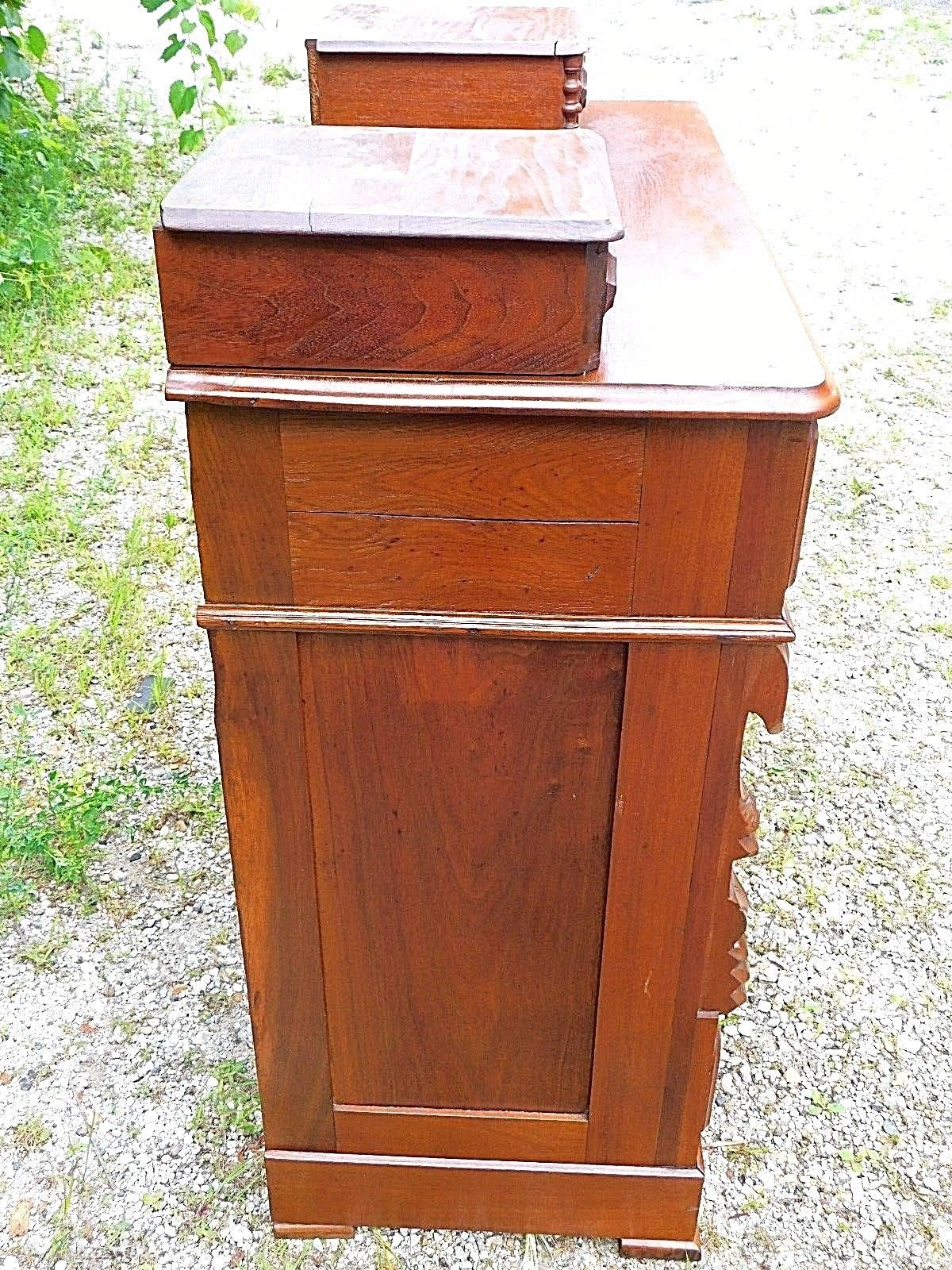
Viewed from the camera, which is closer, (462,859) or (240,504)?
(240,504)

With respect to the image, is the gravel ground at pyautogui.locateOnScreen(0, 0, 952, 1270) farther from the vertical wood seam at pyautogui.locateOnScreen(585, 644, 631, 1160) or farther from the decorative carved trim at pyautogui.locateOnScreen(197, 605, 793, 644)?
the decorative carved trim at pyautogui.locateOnScreen(197, 605, 793, 644)

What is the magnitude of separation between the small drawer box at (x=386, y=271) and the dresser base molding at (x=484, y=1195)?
3.67 feet

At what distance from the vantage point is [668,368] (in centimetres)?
114

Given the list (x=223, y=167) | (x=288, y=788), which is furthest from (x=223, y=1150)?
(x=223, y=167)

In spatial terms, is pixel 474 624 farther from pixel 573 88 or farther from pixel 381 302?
pixel 573 88

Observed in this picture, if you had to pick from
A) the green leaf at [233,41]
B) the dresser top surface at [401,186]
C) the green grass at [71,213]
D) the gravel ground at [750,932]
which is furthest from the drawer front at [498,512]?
the green grass at [71,213]

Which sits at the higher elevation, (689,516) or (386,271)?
(386,271)

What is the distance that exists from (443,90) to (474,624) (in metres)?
0.82

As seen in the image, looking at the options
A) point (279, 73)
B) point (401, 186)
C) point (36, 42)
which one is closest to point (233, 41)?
point (36, 42)

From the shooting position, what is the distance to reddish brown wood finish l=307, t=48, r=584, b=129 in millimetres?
1606

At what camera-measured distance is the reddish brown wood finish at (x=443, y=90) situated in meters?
1.61

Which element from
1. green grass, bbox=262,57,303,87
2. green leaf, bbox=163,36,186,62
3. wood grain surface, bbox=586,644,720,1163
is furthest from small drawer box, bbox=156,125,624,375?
green grass, bbox=262,57,303,87

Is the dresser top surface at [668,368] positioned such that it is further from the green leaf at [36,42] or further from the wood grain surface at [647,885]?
the green leaf at [36,42]

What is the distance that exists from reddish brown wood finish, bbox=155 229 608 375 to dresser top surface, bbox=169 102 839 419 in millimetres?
21
